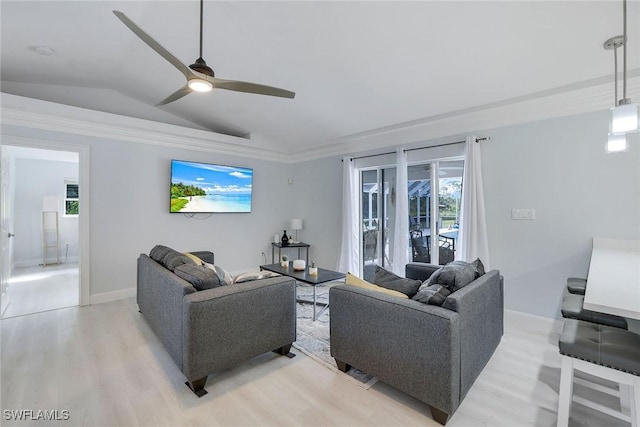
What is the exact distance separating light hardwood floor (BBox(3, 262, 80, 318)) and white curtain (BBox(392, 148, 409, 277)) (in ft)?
14.7

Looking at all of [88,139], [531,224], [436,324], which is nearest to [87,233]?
[88,139]

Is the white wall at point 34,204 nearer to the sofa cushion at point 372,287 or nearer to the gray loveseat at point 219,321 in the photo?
the gray loveseat at point 219,321

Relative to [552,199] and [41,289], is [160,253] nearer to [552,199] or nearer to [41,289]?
[41,289]

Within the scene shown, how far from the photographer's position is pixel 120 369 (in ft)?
7.40

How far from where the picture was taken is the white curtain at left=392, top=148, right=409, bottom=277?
14.0ft

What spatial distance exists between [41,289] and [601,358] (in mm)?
6362

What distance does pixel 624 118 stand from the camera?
1.60 metres

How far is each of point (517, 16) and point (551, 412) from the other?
2717 millimetres

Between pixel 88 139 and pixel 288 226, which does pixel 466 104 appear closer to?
pixel 288 226

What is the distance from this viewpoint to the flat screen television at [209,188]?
448 cm

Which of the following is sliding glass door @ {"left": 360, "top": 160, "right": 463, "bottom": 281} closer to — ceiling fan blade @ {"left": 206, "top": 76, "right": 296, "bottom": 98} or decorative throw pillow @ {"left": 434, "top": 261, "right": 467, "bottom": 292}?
decorative throw pillow @ {"left": 434, "top": 261, "right": 467, "bottom": 292}

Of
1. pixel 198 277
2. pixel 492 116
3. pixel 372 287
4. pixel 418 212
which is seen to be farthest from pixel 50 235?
pixel 492 116

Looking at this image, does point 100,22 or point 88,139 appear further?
Answer: point 88,139

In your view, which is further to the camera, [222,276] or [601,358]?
[222,276]
